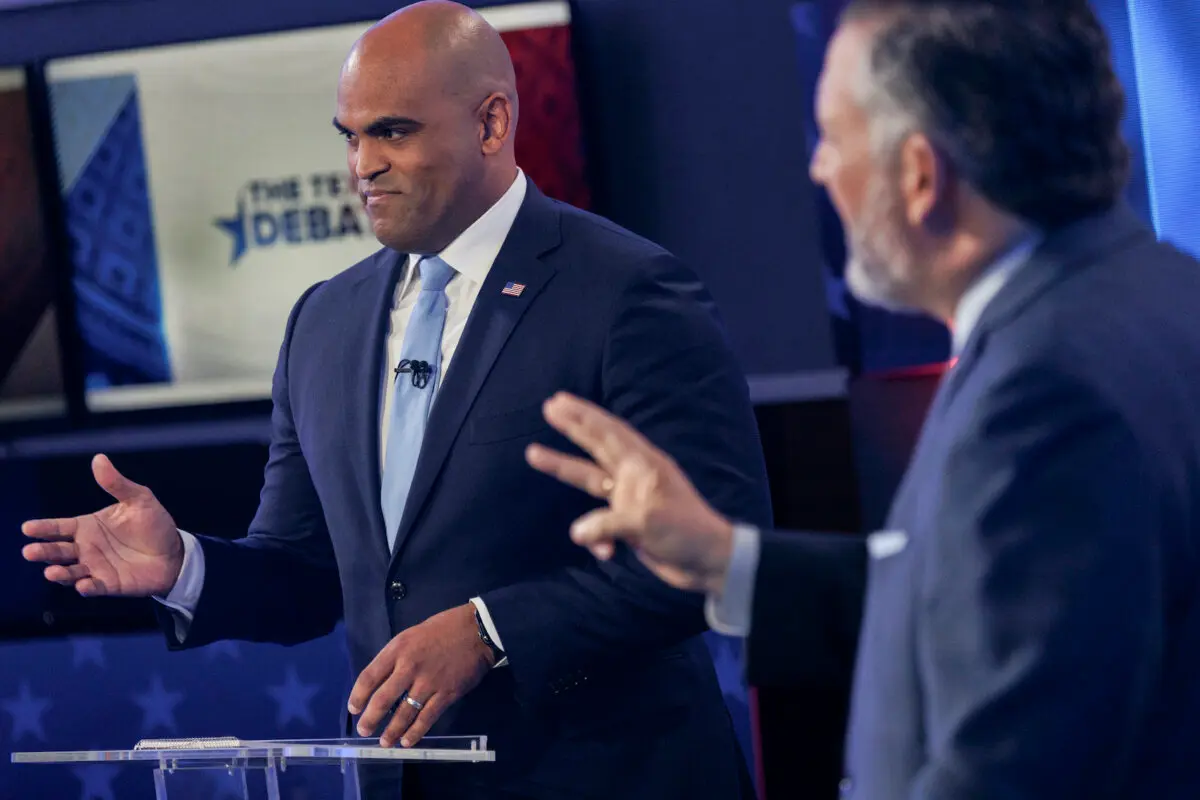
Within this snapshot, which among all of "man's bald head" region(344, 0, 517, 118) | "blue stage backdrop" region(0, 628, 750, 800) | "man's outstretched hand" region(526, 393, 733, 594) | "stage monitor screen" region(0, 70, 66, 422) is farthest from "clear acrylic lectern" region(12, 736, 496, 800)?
"stage monitor screen" region(0, 70, 66, 422)

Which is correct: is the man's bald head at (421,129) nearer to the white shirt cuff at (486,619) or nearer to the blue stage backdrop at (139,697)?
the white shirt cuff at (486,619)

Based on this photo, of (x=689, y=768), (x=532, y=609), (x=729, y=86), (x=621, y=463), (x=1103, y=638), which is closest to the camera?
(x=1103, y=638)

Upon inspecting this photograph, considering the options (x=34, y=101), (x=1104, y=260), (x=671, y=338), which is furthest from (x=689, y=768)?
(x=34, y=101)

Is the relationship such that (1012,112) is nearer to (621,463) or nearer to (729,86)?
(621,463)

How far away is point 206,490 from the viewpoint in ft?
11.4

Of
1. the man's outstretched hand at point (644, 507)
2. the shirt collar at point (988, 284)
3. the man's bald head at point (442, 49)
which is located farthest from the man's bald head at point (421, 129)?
the shirt collar at point (988, 284)

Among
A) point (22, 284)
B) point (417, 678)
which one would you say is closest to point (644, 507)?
point (417, 678)

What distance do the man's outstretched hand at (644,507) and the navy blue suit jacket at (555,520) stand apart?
2.18 ft

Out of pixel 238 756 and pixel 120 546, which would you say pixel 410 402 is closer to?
pixel 120 546

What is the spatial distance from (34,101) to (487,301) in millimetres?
1985

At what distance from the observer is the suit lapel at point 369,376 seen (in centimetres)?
202

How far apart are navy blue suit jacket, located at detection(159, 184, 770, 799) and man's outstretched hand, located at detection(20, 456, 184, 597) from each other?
99 mm

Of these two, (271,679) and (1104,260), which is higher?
(1104,260)

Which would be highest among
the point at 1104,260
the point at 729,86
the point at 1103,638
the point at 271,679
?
the point at 729,86
